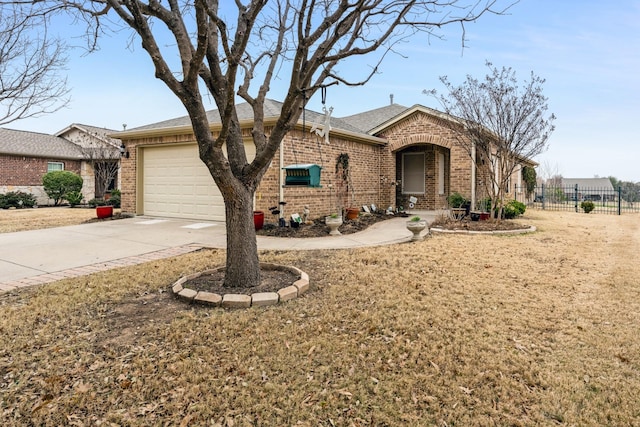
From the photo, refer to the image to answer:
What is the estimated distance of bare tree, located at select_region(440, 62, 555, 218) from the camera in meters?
10.6

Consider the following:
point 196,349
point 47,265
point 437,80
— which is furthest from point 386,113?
point 196,349

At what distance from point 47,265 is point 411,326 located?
18.9 feet

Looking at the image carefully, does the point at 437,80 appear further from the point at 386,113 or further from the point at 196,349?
the point at 196,349

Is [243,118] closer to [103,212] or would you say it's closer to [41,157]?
[103,212]

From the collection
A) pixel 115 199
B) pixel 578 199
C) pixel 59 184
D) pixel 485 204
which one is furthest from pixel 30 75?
pixel 578 199

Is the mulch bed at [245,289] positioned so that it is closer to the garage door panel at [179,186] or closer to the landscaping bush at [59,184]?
the garage door panel at [179,186]

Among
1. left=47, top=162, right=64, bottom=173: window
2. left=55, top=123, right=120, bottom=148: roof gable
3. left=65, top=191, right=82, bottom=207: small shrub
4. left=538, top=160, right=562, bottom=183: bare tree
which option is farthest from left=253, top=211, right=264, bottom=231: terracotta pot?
left=538, top=160, right=562, bottom=183: bare tree

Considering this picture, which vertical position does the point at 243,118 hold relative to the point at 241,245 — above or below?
above

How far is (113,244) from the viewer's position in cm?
770

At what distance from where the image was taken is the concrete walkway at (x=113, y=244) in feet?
18.6

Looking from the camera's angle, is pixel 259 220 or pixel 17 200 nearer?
pixel 259 220

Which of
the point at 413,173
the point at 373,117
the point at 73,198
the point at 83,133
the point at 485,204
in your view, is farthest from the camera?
the point at 83,133

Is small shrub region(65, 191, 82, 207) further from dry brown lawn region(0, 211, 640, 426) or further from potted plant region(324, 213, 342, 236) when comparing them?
dry brown lawn region(0, 211, 640, 426)

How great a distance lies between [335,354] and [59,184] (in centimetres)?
2234
